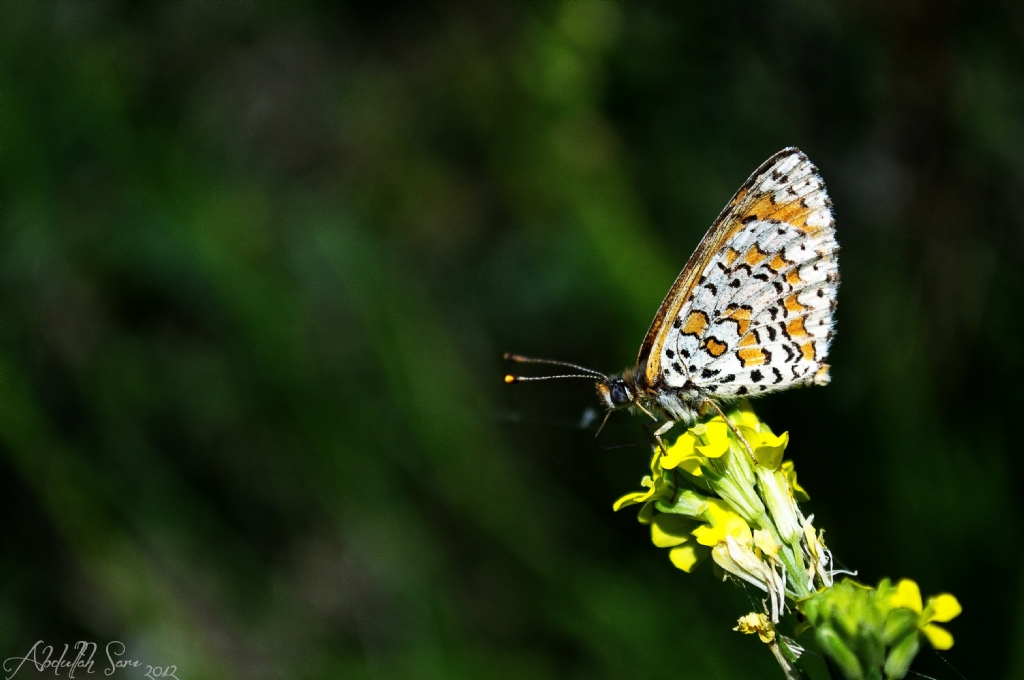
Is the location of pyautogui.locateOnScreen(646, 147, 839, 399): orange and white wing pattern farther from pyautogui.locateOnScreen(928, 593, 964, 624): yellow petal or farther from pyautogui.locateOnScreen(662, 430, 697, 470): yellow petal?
pyautogui.locateOnScreen(928, 593, 964, 624): yellow petal

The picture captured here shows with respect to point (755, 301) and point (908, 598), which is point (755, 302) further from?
point (908, 598)

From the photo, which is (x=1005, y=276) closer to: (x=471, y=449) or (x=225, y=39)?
(x=471, y=449)

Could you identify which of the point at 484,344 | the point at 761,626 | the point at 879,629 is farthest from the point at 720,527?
the point at 484,344

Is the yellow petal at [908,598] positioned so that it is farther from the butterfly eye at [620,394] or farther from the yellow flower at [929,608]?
the butterfly eye at [620,394]

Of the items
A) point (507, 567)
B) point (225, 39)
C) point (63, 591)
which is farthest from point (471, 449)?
point (225, 39)

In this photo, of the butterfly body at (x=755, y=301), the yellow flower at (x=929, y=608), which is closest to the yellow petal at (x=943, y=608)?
the yellow flower at (x=929, y=608)
